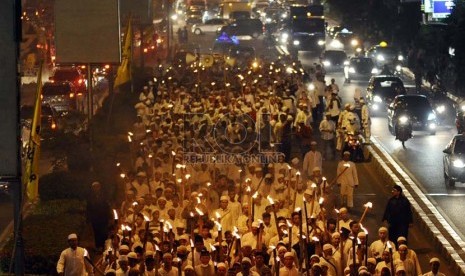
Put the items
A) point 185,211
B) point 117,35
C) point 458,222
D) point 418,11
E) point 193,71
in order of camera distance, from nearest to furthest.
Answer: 1. point 185,211
2. point 458,222
3. point 117,35
4. point 193,71
5. point 418,11

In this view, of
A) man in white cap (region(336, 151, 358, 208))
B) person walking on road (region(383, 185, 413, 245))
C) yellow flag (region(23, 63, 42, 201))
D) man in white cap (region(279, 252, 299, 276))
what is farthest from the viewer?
man in white cap (region(336, 151, 358, 208))

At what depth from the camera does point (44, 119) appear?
108 ft

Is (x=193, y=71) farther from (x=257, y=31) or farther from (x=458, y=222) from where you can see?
(x=257, y=31)

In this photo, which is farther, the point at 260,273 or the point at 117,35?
the point at 117,35

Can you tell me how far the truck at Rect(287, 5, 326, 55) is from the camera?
235 ft

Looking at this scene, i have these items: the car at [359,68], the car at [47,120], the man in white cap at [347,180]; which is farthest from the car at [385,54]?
the man in white cap at [347,180]

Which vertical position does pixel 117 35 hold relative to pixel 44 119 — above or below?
above

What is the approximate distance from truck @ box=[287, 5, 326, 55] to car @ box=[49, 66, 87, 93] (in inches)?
1112

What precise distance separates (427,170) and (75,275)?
15323 mm

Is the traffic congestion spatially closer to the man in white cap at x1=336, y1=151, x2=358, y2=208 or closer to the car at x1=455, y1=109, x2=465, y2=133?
the man in white cap at x1=336, y1=151, x2=358, y2=208

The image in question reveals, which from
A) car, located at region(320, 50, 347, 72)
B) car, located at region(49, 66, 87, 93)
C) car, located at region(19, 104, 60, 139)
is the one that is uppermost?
car, located at region(19, 104, 60, 139)

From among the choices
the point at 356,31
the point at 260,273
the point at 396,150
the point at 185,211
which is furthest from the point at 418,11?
the point at 260,273

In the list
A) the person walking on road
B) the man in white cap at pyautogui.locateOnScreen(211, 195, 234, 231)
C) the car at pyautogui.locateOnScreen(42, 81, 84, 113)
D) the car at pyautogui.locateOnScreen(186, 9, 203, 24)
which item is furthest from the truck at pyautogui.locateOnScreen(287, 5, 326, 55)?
the man in white cap at pyautogui.locateOnScreen(211, 195, 234, 231)

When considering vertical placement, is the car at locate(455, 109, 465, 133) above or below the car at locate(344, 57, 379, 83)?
above
